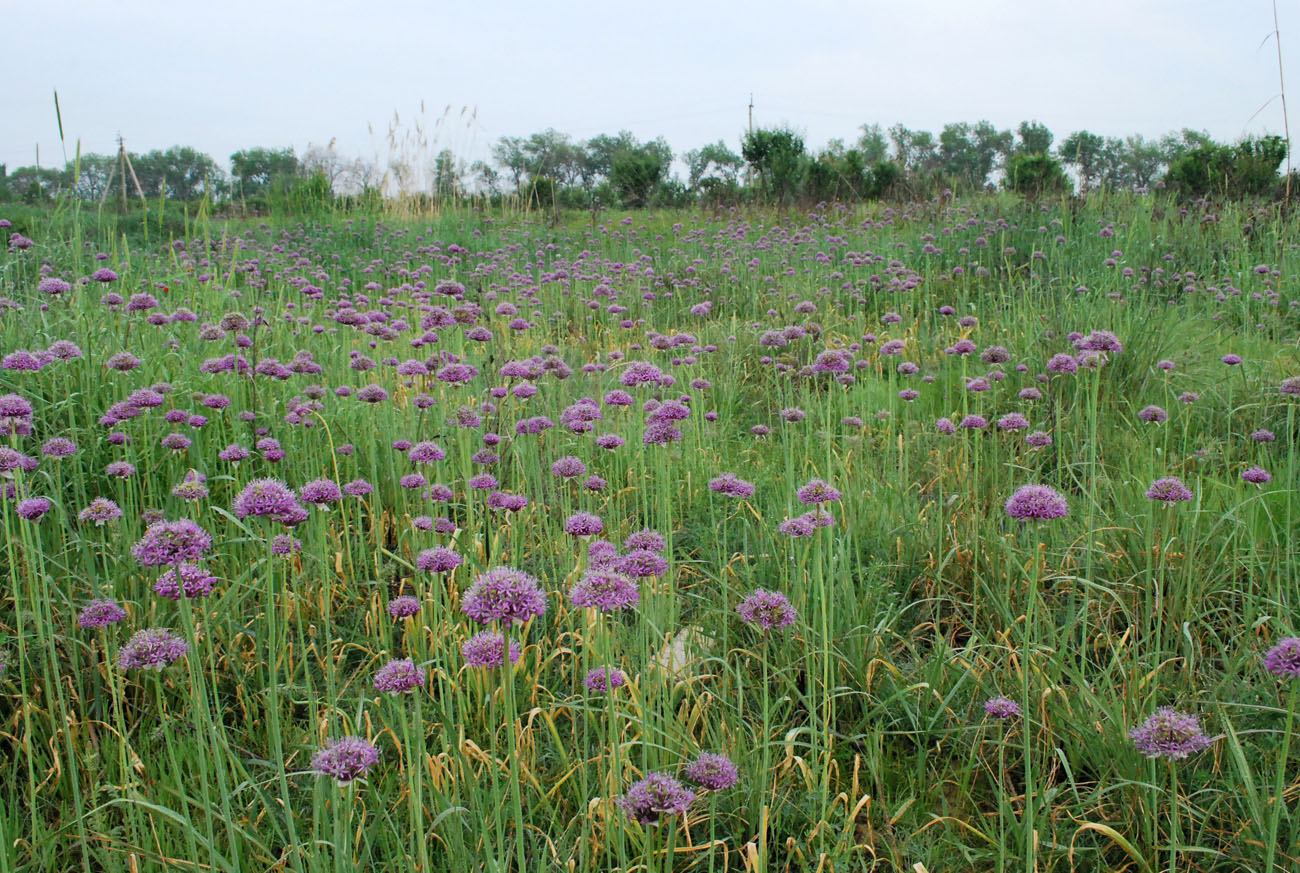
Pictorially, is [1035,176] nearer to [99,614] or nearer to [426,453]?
[426,453]

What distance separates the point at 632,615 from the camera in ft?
9.39

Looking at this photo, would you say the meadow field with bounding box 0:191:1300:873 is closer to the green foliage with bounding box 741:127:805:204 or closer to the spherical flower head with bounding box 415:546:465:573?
the spherical flower head with bounding box 415:546:465:573

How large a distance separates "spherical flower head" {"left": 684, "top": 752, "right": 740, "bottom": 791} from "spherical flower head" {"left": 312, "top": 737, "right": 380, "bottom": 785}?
578 mm

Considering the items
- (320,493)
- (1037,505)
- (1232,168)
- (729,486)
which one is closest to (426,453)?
(320,493)

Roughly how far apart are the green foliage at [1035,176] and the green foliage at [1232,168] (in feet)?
5.40

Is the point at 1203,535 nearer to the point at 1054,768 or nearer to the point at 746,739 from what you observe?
the point at 1054,768

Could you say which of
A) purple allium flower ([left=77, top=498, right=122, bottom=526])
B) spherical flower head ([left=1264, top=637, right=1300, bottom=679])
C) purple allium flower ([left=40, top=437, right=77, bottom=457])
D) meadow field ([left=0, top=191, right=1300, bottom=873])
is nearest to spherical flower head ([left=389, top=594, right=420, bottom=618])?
meadow field ([left=0, top=191, right=1300, bottom=873])

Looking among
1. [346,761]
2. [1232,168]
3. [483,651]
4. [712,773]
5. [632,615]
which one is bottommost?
[632,615]

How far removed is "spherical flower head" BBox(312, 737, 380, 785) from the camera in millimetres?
1343

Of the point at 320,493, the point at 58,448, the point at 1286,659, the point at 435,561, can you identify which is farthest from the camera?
the point at 58,448

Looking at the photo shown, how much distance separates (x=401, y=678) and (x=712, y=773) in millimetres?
641

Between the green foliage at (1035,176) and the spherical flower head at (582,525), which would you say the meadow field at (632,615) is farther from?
the green foliage at (1035,176)

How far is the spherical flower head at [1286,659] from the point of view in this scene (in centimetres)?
141

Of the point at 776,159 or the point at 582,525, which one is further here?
the point at 776,159
